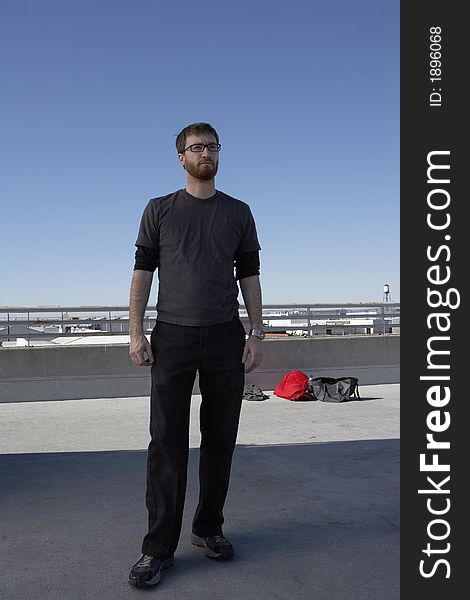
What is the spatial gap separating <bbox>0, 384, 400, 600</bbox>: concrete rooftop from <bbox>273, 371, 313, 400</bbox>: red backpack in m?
2.13

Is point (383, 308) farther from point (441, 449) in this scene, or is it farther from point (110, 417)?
point (441, 449)

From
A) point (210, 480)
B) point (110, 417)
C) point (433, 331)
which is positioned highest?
point (433, 331)

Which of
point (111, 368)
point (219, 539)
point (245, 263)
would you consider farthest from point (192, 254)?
point (111, 368)

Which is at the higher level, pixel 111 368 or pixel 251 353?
pixel 251 353

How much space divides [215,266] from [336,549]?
1.60 m

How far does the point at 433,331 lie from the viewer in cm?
250

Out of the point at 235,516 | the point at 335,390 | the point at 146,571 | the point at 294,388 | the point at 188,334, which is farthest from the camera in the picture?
the point at 294,388

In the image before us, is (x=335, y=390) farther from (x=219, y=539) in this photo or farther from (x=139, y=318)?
(x=139, y=318)

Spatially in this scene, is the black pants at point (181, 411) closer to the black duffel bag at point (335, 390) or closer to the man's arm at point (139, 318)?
the man's arm at point (139, 318)

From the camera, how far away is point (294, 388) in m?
9.79

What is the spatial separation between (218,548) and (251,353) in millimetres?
999

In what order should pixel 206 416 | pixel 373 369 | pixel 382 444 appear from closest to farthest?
pixel 206 416 → pixel 382 444 → pixel 373 369

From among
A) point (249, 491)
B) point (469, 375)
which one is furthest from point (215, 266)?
point (249, 491)

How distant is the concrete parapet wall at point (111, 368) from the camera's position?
10.4 metres
